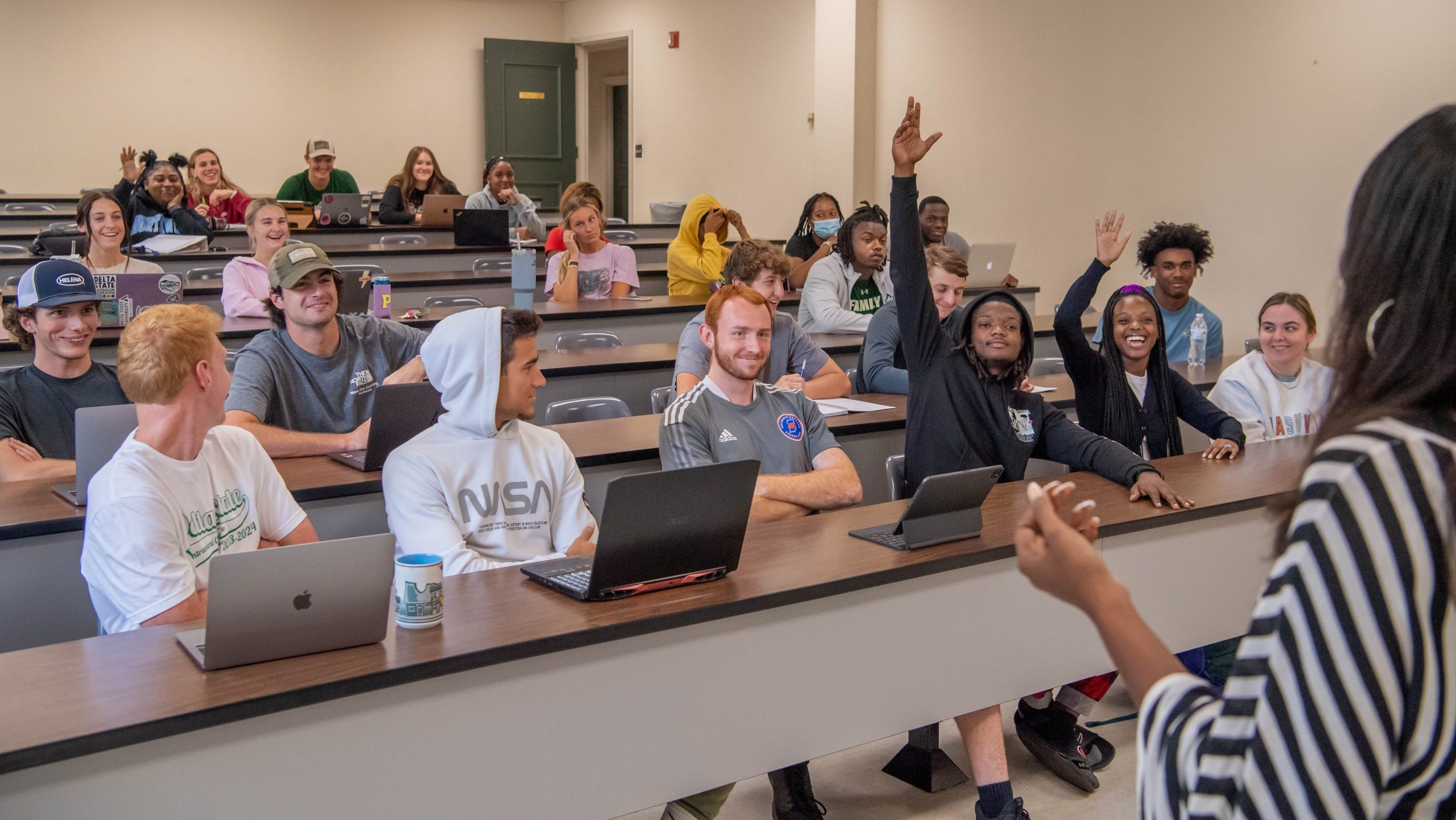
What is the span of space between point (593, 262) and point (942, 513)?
421 cm

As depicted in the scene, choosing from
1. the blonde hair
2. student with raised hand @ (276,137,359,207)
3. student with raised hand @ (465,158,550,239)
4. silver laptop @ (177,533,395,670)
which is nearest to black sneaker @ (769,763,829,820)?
silver laptop @ (177,533,395,670)

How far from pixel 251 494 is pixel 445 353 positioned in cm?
46

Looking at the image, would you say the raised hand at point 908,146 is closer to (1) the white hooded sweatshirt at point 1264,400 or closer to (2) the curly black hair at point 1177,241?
(1) the white hooded sweatshirt at point 1264,400

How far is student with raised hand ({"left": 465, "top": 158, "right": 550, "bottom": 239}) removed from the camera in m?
8.12

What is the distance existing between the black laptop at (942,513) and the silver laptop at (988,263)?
454 centimetres

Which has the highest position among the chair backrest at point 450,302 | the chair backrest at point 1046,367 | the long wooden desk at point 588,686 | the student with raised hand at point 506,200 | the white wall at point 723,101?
the white wall at point 723,101

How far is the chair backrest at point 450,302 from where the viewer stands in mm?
5484

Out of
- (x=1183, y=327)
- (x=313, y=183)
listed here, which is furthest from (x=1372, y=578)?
(x=313, y=183)

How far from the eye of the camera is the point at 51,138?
10492mm

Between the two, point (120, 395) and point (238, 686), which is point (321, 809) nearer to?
point (238, 686)

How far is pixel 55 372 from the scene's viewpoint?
10.2 ft

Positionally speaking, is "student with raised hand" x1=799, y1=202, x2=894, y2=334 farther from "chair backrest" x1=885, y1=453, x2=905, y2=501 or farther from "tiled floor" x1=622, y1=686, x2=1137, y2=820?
"tiled floor" x1=622, y1=686, x2=1137, y2=820

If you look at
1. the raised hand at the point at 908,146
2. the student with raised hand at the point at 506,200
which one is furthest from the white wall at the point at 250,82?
the raised hand at the point at 908,146

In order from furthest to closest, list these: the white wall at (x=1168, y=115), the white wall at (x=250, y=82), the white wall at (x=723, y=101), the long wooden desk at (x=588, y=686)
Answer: the white wall at (x=250, y=82)
the white wall at (x=723, y=101)
the white wall at (x=1168, y=115)
the long wooden desk at (x=588, y=686)
